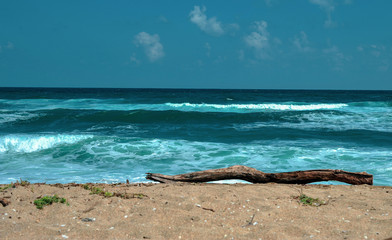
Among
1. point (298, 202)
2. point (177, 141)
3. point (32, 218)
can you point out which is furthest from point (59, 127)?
point (298, 202)

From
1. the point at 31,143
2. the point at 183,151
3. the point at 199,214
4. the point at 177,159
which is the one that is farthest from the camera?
the point at 31,143

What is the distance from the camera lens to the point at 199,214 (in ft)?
13.0

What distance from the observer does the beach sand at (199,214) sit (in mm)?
3434

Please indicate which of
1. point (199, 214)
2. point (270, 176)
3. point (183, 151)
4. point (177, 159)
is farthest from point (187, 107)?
point (199, 214)

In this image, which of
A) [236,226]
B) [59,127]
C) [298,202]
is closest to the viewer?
[236,226]

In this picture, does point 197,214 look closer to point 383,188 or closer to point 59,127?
point 383,188

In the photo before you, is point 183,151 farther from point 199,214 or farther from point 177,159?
point 199,214

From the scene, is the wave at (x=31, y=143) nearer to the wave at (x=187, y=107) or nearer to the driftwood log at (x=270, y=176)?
the driftwood log at (x=270, y=176)

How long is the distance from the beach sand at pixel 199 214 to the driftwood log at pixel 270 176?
337 millimetres

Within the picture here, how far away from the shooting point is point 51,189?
198 inches

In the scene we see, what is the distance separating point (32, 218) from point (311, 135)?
11.6 metres

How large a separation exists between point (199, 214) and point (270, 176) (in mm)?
2175

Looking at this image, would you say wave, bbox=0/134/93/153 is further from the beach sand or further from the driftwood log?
the driftwood log

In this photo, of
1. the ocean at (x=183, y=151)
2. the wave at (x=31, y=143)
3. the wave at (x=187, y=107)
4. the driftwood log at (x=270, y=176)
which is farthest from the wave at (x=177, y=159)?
the wave at (x=187, y=107)
